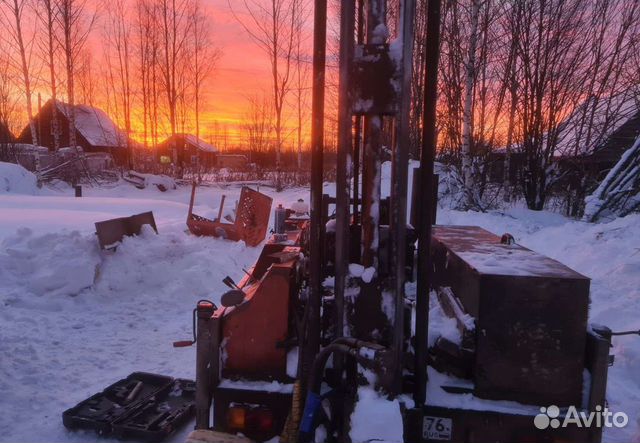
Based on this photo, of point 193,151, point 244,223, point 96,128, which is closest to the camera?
point 244,223

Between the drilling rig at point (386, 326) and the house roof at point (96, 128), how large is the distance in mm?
38481

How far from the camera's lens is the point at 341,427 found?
8.16ft

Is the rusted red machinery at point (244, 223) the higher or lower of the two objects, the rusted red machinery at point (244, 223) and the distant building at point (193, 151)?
the lower

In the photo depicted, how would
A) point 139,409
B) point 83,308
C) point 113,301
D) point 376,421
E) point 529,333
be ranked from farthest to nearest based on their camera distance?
point 113,301 → point 83,308 → point 139,409 → point 529,333 → point 376,421

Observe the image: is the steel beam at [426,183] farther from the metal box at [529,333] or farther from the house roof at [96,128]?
the house roof at [96,128]

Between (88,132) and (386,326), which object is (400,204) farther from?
(88,132)

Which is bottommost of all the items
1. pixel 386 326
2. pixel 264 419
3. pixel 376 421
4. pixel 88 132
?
pixel 264 419

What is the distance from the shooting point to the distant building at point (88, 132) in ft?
122

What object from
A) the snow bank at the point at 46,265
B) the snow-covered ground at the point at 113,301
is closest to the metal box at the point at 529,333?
the snow-covered ground at the point at 113,301

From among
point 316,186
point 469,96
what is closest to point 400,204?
point 316,186

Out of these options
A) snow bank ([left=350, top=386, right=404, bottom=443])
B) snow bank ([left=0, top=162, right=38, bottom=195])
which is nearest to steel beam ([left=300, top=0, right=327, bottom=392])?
snow bank ([left=350, top=386, right=404, bottom=443])

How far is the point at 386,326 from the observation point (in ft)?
7.86

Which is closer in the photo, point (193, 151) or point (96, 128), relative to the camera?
point (96, 128)

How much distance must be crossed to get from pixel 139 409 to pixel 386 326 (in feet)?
8.66
